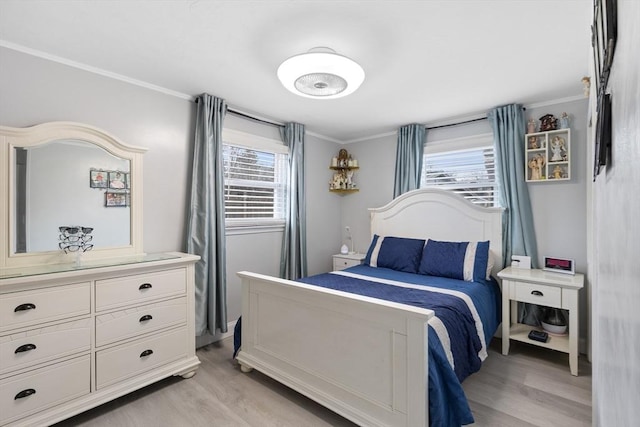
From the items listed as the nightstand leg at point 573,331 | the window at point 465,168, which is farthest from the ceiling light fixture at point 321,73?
the nightstand leg at point 573,331

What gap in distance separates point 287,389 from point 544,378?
6.44 feet

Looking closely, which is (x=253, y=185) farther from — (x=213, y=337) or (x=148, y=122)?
(x=213, y=337)

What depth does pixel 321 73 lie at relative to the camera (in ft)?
6.28

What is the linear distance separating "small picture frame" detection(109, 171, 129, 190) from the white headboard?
8.86ft

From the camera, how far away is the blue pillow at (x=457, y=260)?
2.83 metres

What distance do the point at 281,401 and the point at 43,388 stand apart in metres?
1.39

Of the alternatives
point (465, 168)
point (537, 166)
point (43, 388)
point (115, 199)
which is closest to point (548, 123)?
point (537, 166)

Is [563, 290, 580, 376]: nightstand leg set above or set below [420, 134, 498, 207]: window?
below

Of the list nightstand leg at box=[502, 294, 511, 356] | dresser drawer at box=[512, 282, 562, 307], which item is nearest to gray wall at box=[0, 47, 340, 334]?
nightstand leg at box=[502, 294, 511, 356]

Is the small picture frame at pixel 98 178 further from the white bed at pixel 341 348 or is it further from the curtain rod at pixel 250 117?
the white bed at pixel 341 348

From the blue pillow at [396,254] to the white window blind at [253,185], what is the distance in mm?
1211

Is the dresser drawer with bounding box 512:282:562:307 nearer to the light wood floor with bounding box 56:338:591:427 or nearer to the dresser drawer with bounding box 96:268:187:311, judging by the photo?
the light wood floor with bounding box 56:338:591:427

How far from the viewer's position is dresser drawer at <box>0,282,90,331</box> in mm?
1657

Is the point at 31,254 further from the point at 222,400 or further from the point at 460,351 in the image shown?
the point at 460,351
